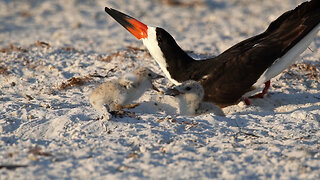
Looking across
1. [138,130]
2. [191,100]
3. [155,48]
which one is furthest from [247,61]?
[138,130]

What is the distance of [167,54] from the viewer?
6004mm

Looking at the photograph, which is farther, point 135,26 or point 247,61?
point 135,26

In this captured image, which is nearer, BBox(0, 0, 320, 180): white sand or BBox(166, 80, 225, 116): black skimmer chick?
BBox(0, 0, 320, 180): white sand

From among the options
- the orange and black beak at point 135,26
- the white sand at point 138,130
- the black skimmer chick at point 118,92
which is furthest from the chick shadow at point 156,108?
the orange and black beak at point 135,26

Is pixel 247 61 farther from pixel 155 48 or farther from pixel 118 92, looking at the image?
pixel 118 92

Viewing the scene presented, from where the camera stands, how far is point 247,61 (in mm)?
5738

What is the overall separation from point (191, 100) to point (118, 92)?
2.63 ft

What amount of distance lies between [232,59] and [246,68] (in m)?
0.21

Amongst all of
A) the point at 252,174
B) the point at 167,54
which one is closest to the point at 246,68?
the point at 167,54

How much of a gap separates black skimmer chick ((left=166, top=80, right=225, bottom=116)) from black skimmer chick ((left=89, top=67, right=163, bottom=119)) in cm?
37

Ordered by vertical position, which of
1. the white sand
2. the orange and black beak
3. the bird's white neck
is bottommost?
the white sand

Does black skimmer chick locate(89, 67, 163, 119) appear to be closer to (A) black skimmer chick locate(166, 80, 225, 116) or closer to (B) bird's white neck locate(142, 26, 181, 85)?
(A) black skimmer chick locate(166, 80, 225, 116)

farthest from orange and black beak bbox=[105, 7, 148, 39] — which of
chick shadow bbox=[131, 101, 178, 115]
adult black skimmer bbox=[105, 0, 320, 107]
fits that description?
chick shadow bbox=[131, 101, 178, 115]

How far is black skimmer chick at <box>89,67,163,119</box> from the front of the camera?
5.12 m
